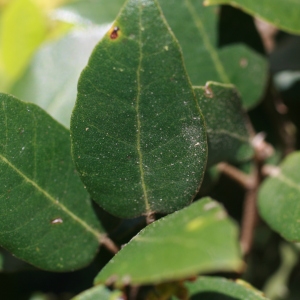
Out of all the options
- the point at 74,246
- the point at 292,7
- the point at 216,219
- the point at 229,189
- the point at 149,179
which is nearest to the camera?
the point at 216,219

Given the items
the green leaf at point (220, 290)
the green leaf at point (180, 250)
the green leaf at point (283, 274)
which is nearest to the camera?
the green leaf at point (180, 250)

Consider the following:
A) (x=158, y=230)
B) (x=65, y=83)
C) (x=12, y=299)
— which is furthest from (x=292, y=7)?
(x=12, y=299)

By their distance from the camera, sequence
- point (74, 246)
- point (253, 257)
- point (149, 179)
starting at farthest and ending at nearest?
point (253, 257) < point (74, 246) < point (149, 179)

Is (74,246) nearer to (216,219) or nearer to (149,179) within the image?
(149,179)

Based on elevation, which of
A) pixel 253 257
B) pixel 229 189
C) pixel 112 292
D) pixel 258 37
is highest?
pixel 258 37

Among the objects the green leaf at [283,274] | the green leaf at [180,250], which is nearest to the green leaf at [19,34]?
the green leaf at [180,250]

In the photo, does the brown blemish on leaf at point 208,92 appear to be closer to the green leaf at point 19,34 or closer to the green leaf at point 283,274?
the green leaf at point 19,34

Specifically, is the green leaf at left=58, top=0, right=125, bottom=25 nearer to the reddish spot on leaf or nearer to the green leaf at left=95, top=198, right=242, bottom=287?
the reddish spot on leaf

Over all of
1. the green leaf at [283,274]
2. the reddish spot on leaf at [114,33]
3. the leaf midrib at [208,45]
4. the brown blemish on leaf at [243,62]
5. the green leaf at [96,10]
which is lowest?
the green leaf at [283,274]
